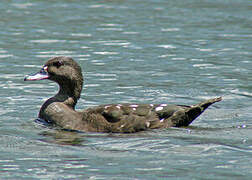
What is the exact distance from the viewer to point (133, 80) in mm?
16172

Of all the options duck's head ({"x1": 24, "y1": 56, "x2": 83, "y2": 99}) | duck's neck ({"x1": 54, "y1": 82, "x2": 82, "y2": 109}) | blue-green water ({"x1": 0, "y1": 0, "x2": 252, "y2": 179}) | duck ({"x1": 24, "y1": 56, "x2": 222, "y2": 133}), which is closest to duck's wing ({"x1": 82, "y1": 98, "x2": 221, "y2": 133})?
duck ({"x1": 24, "y1": 56, "x2": 222, "y2": 133})

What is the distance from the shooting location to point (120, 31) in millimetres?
21375

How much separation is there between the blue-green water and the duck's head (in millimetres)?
839

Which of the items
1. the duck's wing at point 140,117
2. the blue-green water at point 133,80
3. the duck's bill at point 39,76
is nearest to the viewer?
the blue-green water at point 133,80

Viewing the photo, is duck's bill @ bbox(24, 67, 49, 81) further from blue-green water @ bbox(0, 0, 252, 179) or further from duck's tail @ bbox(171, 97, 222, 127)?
duck's tail @ bbox(171, 97, 222, 127)

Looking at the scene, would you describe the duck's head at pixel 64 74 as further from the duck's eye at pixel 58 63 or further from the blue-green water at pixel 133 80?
the blue-green water at pixel 133 80

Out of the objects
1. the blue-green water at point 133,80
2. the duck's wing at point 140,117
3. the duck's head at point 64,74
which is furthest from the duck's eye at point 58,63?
the duck's wing at point 140,117

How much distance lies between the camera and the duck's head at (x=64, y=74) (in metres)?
13.0

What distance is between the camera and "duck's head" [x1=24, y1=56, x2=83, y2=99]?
1305 centimetres

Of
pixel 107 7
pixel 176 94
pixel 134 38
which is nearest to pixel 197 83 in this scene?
pixel 176 94

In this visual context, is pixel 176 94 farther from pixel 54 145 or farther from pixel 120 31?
pixel 120 31

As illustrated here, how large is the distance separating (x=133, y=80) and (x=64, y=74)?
337 cm

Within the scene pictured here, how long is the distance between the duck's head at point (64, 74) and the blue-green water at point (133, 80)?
84 centimetres

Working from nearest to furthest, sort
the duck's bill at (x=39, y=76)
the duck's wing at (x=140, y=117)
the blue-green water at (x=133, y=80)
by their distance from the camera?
the blue-green water at (x=133, y=80) → the duck's wing at (x=140, y=117) → the duck's bill at (x=39, y=76)
